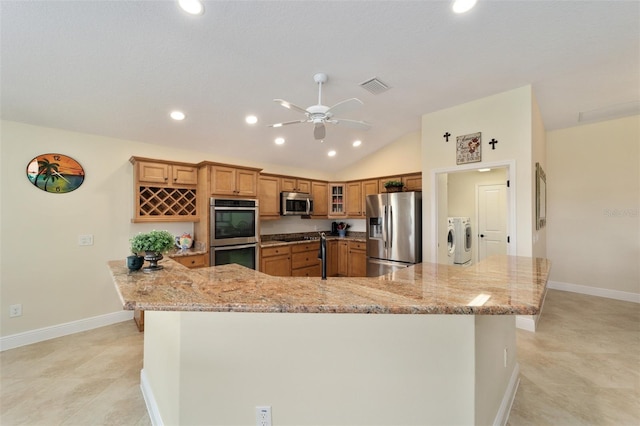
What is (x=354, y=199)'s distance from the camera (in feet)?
18.8

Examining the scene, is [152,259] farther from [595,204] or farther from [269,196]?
[595,204]

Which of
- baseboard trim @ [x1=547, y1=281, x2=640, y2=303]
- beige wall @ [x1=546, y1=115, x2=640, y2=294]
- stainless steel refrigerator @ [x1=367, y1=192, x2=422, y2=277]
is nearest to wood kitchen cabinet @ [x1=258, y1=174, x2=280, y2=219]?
stainless steel refrigerator @ [x1=367, y1=192, x2=422, y2=277]

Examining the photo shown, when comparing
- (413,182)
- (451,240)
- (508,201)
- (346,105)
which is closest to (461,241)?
(451,240)

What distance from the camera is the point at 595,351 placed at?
2.69 meters

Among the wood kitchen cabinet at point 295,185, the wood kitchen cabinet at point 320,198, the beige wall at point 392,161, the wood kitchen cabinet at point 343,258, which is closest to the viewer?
the beige wall at point 392,161

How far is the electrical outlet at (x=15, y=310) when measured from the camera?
2.91 m

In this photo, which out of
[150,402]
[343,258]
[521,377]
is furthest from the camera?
[343,258]

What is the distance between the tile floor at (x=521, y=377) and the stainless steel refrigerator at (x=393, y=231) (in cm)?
173

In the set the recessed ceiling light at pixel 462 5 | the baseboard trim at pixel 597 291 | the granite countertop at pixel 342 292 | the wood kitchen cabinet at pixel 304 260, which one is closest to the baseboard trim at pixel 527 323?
the granite countertop at pixel 342 292

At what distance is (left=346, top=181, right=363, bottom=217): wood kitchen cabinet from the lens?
18.5 feet

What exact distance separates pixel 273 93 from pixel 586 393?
13.4ft

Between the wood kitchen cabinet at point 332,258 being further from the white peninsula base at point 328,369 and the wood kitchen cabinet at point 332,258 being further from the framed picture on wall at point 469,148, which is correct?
the white peninsula base at point 328,369

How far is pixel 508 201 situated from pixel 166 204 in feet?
15.2

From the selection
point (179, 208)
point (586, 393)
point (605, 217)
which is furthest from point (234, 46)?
point (605, 217)
